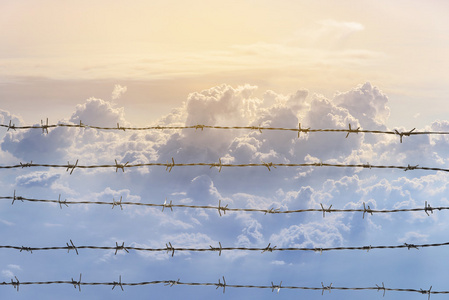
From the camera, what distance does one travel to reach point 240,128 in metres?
7.51

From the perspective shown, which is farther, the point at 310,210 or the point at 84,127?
the point at 84,127

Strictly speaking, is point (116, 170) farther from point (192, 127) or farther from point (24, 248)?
point (24, 248)

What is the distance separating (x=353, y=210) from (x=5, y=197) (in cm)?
510

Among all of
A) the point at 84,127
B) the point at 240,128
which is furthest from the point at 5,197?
the point at 240,128

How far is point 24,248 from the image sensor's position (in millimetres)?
7391

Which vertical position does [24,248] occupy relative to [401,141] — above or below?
below

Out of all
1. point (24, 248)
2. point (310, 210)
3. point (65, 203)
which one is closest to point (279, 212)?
point (310, 210)

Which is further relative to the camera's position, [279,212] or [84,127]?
[84,127]

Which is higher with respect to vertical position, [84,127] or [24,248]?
[84,127]

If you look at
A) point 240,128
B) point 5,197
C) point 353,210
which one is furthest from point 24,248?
point 353,210

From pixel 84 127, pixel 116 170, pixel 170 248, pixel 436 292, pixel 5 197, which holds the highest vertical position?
pixel 84 127

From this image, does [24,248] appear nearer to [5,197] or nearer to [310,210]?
[5,197]

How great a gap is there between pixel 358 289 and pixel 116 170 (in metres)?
3.83

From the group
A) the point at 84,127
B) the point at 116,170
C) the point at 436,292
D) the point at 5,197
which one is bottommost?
the point at 436,292
